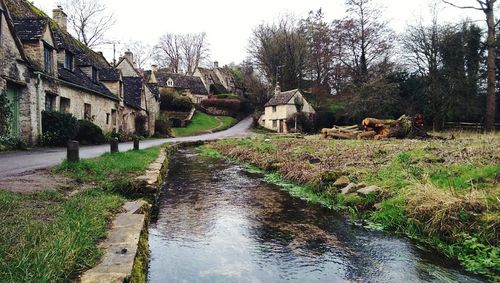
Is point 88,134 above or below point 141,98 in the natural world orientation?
below

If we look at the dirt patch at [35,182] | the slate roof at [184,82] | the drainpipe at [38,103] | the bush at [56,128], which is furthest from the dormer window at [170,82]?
the dirt patch at [35,182]

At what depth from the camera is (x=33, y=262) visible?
2.86 m

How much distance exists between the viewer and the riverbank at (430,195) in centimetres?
486

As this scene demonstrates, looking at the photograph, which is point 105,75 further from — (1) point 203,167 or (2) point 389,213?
(2) point 389,213

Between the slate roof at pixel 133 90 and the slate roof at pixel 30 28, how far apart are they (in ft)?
55.6

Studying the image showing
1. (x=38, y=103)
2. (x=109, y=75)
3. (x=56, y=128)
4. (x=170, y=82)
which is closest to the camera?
(x=38, y=103)

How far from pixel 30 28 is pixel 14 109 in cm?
480

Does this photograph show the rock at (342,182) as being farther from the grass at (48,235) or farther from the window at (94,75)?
the window at (94,75)

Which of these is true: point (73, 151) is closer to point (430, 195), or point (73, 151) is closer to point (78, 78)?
point (430, 195)

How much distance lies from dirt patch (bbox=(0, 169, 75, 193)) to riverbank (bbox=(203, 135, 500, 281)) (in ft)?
17.3

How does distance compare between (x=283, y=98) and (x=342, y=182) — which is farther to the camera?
(x=283, y=98)

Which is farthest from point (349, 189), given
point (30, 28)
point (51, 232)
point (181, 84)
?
point (181, 84)

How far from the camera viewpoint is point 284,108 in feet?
161

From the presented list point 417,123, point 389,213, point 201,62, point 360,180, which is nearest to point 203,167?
point 360,180
